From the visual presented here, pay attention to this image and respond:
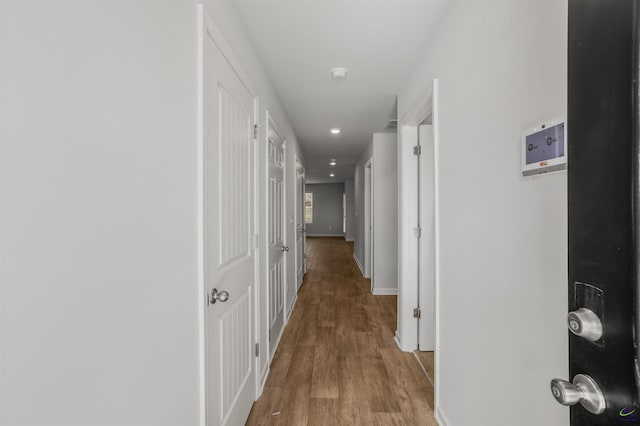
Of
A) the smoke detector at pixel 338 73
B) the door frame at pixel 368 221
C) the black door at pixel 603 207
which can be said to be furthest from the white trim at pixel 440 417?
the door frame at pixel 368 221

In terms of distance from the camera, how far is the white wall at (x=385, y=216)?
4.39m

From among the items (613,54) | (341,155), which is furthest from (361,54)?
(341,155)

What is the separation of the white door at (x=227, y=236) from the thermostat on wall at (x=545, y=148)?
1.17 m

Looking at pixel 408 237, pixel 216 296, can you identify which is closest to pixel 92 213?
pixel 216 296

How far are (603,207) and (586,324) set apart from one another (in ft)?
0.74

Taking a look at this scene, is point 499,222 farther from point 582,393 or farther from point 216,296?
point 216,296

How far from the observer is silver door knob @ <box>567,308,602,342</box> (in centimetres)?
54

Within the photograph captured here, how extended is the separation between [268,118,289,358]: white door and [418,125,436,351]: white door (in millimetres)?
1321

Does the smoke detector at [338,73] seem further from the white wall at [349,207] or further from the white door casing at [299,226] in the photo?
the white wall at [349,207]

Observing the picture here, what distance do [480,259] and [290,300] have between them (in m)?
2.69

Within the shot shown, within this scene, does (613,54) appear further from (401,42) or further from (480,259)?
(401,42)

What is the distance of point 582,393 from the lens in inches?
22.3

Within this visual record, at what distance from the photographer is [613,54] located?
512 mm

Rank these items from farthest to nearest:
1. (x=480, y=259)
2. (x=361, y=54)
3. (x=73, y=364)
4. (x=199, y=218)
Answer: (x=361, y=54), (x=480, y=259), (x=199, y=218), (x=73, y=364)
